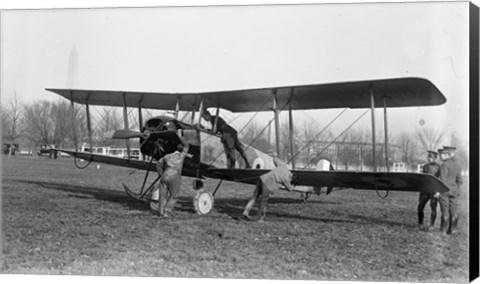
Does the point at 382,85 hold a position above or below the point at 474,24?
below

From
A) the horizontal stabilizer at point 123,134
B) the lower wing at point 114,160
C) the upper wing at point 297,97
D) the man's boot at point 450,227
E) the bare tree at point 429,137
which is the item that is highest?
the upper wing at point 297,97

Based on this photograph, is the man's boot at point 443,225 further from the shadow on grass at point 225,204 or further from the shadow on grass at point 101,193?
the shadow on grass at point 101,193

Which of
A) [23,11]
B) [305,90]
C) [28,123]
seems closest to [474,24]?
[305,90]

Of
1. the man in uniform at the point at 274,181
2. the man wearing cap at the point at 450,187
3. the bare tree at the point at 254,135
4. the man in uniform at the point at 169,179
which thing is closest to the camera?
the man wearing cap at the point at 450,187

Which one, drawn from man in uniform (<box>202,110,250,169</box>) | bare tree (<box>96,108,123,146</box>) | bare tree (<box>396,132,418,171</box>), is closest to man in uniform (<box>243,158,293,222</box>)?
man in uniform (<box>202,110,250,169</box>)

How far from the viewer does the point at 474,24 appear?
16.1ft

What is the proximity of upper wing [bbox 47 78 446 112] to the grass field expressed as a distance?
147cm

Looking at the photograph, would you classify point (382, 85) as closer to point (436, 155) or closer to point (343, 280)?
point (436, 155)

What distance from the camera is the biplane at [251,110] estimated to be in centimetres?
620

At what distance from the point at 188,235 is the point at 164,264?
2.73 ft

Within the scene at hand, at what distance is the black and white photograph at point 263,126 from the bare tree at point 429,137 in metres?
0.02

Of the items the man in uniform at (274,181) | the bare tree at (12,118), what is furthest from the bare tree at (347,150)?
the bare tree at (12,118)

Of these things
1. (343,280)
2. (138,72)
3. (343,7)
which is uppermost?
(343,7)

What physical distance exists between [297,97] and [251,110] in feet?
3.84
